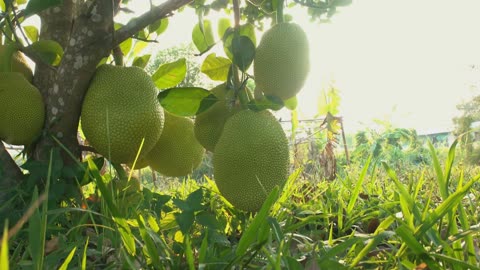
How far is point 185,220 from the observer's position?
2.06ft

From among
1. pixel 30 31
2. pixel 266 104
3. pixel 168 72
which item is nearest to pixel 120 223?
pixel 266 104

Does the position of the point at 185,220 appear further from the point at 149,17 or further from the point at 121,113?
the point at 149,17

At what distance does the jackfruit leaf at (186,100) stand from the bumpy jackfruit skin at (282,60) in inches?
5.1

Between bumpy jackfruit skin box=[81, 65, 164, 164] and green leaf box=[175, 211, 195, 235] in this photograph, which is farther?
bumpy jackfruit skin box=[81, 65, 164, 164]

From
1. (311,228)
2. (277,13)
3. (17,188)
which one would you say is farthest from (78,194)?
(277,13)

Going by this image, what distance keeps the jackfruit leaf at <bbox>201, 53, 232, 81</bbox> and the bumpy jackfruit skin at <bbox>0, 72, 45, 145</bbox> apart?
1.28 ft

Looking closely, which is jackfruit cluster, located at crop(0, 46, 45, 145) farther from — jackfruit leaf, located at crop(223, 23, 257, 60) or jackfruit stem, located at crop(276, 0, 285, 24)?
jackfruit stem, located at crop(276, 0, 285, 24)

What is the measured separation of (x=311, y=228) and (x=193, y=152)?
0.39 meters

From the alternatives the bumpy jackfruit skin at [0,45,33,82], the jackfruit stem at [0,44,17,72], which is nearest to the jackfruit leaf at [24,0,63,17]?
the jackfruit stem at [0,44,17,72]

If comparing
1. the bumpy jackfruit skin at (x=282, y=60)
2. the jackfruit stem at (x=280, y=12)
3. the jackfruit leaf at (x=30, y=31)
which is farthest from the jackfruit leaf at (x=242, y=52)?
the jackfruit leaf at (x=30, y=31)

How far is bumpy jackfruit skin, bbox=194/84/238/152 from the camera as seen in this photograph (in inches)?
41.2

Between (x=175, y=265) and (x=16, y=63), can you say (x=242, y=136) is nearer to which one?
(x=175, y=265)

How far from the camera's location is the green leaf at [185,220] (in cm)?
62

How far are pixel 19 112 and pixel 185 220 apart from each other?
0.54 metres
